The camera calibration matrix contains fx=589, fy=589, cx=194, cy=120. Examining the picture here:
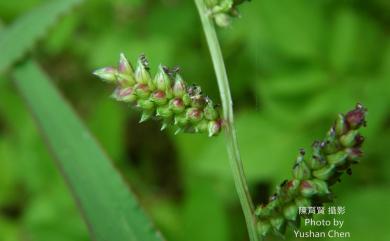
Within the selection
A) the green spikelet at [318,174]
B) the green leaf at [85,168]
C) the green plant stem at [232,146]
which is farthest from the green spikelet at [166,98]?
A: the green leaf at [85,168]

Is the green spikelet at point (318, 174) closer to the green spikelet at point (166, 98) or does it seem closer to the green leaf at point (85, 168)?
→ the green spikelet at point (166, 98)

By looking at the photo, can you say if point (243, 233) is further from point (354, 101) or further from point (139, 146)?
point (139, 146)

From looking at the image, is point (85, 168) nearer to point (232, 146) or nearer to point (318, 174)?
point (232, 146)

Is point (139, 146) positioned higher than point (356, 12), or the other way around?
point (356, 12)

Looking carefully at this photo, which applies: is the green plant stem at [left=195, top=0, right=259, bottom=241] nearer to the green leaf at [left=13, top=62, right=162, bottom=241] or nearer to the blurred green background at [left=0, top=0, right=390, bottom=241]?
the green leaf at [left=13, top=62, right=162, bottom=241]

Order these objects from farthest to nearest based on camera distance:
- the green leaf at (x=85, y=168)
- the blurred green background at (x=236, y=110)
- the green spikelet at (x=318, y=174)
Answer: the blurred green background at (x=236, y=110), the green leaf at (x=85, y=168), the green spikelet at (x=318, y=174)

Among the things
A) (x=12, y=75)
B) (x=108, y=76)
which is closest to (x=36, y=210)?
(x=12, y=75)

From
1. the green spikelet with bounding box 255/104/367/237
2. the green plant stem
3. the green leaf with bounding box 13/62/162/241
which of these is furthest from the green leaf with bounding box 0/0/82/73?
the green spikelet with bounding box 255/104/367/237

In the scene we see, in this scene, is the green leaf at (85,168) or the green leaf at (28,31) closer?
the green leaf at (85,168)
